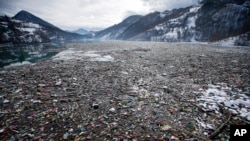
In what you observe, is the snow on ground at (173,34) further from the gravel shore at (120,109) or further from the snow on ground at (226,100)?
the snow on ground at (226,100)

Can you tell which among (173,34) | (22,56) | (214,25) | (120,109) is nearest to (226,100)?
(120,109)

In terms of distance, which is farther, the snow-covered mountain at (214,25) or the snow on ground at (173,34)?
the snow on ground at (173,34)

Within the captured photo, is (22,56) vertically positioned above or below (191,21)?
below

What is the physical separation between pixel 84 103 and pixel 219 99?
603 centimetres

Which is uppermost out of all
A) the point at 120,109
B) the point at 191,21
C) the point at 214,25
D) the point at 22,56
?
the point at 191,21

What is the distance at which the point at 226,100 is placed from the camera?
223 inches

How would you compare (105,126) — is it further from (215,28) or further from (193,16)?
(193,16)

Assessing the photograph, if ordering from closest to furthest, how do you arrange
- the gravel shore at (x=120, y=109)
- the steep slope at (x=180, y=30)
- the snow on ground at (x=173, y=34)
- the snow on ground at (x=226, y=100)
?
the gravel shore at (x=120, y=109) → the snow on ground at (x=226, y=100) → the steep slope at (x=180, y=30) → the snow on ground at (x=173, y=34)

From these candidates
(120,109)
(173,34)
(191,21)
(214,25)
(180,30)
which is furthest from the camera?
(173,34)

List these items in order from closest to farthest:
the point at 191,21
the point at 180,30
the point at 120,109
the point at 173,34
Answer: the point at 120,109
the point at 191,21
the point at 180,30
the point at 173,34

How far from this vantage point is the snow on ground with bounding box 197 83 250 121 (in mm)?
4962

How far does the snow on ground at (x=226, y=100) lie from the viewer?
16.3 ft

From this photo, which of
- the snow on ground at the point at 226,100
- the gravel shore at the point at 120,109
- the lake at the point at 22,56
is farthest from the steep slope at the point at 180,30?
the gravel shore at the point at 120,109

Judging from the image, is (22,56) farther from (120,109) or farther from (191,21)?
(191,21)
